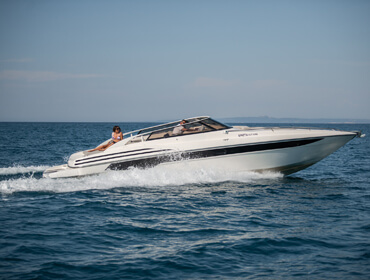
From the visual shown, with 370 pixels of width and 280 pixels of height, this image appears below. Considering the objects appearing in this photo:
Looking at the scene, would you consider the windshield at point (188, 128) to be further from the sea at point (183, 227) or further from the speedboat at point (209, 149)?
the sea at point (183, 227)

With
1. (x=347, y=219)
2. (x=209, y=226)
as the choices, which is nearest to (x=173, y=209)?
(x=209, y=226)

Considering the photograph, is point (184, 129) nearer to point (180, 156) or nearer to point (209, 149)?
point (180, 156)

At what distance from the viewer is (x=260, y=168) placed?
11242mm

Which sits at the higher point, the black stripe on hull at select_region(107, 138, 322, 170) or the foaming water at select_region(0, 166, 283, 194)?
the black stripe on hull at select_region(107, 138, 322, 170)

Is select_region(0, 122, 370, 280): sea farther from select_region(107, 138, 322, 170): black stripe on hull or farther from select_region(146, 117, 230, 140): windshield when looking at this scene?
select_region(146, 117, 230, 140): windshield

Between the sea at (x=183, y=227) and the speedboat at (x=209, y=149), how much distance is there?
31cm

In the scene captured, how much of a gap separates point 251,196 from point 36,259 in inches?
228

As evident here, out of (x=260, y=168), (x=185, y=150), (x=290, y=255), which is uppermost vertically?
(x=185, y=150)

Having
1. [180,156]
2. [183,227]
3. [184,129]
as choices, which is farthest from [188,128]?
[183,227]

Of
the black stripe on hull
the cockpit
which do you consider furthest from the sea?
the cockpit

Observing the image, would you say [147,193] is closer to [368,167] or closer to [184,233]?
[184,233]

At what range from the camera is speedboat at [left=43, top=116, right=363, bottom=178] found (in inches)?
428

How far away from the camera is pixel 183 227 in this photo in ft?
23.2

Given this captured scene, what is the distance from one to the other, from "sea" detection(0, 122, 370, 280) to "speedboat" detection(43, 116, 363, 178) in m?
0.31
